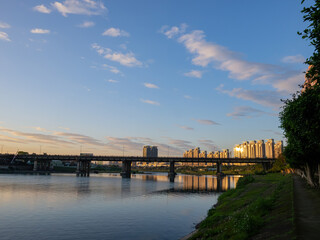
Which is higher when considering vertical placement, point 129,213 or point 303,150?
point 303,150

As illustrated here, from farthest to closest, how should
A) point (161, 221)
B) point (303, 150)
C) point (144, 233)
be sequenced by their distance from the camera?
point (161, 221) < point (303, 150) < point (144, 233)

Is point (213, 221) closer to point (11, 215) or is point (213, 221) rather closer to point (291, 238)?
point (291, 238)

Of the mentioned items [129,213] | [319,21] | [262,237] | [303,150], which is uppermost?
[319,21]

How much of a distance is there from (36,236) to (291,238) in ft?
92.1

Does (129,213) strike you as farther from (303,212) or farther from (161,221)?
(303,212)

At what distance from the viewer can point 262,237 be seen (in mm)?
16703

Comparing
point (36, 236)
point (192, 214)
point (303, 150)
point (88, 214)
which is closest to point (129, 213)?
point (88, 214)

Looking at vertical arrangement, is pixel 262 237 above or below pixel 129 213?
above

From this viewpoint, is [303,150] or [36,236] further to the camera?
[303,150]

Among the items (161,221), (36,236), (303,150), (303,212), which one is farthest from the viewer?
(161,221)

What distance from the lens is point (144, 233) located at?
106 feet

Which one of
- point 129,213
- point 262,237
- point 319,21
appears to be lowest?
point 129,213

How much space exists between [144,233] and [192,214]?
16043 mm

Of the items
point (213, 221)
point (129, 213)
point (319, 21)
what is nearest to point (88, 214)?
point (129, 213)
